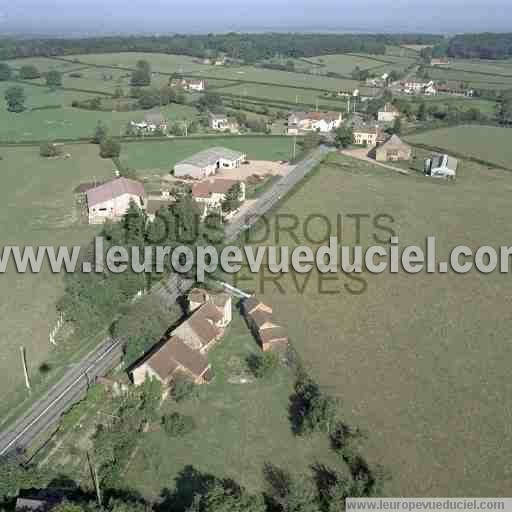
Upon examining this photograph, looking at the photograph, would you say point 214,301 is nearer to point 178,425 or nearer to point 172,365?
point 172,365

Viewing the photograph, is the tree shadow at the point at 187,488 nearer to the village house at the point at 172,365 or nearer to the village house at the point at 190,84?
the village house at the point at 172,365

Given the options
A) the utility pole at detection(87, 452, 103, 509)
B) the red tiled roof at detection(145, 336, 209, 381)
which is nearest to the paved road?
the red tiled roof at detection(145, 336, 209, 381)

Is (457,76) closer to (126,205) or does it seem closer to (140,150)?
(140,150)

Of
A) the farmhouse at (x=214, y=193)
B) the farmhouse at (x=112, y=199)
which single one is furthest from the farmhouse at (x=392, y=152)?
the farmhouse at (x=112, y=199)

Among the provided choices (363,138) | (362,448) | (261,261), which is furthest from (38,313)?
(363,138)

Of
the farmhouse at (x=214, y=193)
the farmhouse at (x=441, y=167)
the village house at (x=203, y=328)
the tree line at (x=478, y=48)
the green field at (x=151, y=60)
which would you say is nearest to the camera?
the village house at (x=203, y=328)

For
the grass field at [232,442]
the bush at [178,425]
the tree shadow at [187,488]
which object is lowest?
the tree shadow at [187,488]

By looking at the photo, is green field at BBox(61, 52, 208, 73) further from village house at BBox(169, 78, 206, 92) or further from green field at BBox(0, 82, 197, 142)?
green field at BBox(0, 82, 197, 142)
